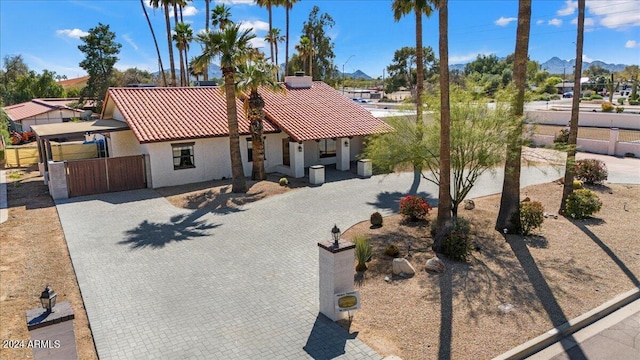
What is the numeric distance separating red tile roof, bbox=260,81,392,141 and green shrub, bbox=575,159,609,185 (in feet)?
34.8

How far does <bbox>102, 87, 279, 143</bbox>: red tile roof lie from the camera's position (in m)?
23.8

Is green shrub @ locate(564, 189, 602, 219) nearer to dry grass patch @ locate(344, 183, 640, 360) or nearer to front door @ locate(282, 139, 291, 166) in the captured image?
dry grass patch @ locate(344, 183, 640, 360)

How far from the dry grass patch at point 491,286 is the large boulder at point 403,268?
0.24m

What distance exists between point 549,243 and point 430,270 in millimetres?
5216

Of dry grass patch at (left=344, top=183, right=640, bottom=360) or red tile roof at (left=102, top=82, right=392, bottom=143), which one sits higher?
red tile roof at (left=102, top=82, right=392, bottom=143)

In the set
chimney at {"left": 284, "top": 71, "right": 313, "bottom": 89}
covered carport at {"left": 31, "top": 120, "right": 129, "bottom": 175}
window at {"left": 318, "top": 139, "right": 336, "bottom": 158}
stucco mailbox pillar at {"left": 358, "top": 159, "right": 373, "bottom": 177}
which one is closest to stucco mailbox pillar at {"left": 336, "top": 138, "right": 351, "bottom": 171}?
window at {"left": 318, "top": 139, "right": 336, "bottom": 158}

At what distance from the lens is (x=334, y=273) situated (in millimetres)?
9938

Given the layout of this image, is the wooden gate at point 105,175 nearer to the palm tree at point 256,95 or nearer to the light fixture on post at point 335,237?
the palm tree at point 256,95

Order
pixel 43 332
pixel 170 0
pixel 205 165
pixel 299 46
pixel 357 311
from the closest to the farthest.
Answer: pixel 43 332 → pixel 357 311 → pixel 205 165 → pixel 170 0 → pixel 299 46

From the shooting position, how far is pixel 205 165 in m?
25.3

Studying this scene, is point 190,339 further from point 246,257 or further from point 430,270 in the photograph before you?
point 430,270

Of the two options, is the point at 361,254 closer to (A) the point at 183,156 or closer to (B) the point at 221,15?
(A) the point at 183,156

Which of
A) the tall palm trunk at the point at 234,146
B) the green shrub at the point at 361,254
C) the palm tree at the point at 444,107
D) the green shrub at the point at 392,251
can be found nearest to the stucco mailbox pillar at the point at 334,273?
the green shrub at the point at 361,254

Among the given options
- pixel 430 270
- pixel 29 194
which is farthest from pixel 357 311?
pixel 29 194
